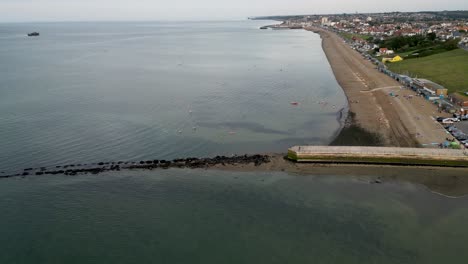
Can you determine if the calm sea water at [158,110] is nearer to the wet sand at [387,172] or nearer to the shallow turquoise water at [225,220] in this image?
the wet sand at [387,172]

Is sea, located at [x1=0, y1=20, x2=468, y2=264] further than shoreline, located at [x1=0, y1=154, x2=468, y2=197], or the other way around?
shoreline, located at [x1=0, y1=154, x2=468, y2=197]

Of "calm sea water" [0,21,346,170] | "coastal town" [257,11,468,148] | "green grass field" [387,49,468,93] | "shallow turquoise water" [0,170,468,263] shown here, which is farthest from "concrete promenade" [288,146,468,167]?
"green grass field" [387,49,468,93]

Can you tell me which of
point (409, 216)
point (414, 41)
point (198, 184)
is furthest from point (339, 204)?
point (414, 41)

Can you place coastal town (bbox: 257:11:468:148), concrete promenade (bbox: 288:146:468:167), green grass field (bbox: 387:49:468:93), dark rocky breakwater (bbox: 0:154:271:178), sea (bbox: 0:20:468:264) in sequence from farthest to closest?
green grass field (bbox: 387:49:468:93), coastal town (bbox: 257:11:468:148), dark rocky breakwater (bbox: 0:154:271:178), concrete promenade (bbox: 288:146:468:167), sea (bbox: 0:20:468:264)

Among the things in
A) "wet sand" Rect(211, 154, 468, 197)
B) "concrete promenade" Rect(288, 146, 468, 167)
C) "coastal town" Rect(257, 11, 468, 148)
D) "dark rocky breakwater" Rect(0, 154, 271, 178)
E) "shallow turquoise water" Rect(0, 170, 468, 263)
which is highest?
"coastal town" Rect(257, 11, 468, 148)

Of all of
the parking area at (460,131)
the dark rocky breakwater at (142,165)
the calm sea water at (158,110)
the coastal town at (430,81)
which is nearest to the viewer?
the dark rocky breakwater at (142,165)

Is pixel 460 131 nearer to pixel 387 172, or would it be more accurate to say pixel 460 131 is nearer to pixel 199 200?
pixel 387 172

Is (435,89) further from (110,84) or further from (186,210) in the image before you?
(110,84)

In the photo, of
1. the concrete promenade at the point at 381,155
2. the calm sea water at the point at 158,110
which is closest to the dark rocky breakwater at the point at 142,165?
the calm sea water at the point at 158,110

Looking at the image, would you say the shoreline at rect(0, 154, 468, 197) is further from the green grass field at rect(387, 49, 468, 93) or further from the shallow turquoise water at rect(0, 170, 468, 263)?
the green grass field at rect(387, 49, 468, 93)
